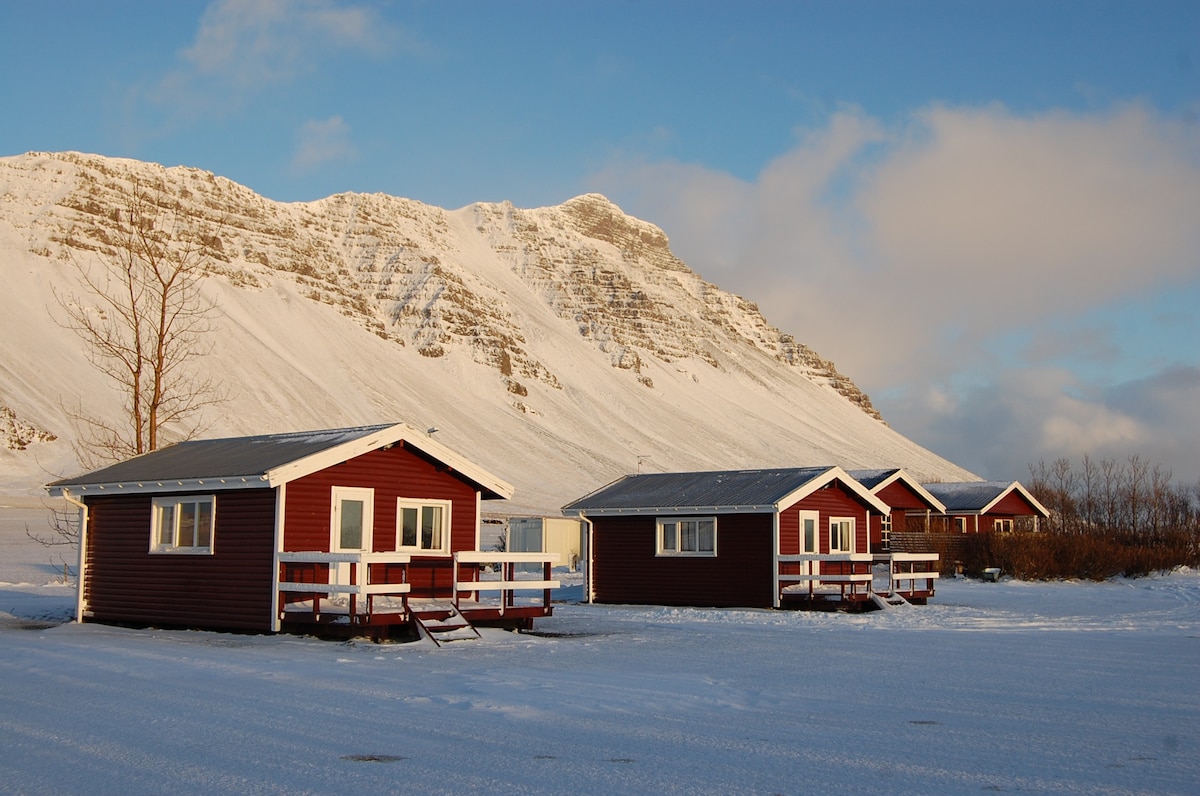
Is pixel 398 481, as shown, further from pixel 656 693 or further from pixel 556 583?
pixel 656 693

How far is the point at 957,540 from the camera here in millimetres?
46281

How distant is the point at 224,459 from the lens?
22.6m

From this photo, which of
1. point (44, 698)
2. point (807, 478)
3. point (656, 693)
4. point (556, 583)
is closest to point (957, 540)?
point (807, 478)

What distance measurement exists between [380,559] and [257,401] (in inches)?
3939

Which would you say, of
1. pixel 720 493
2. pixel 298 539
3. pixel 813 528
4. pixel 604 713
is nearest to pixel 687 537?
pixel 720 493

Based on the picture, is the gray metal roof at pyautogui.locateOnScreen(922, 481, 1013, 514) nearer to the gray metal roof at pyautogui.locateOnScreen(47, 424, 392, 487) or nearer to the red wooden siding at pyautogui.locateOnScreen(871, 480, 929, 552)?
the red wooden siding at pyautogui.locateOnScreen(871, 480, 929, 552)

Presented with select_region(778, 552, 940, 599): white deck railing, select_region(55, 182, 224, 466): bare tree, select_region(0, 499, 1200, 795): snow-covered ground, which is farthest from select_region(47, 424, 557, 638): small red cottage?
select_region(55, 182, 224, 466): bare tree

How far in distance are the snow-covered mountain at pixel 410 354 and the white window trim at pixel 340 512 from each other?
75685 mm

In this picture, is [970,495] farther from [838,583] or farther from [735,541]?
[735,541]

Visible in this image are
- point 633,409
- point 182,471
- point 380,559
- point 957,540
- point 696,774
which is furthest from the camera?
point 633,409

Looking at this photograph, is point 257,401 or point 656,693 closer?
point 656,693

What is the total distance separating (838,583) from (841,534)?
2.55 m

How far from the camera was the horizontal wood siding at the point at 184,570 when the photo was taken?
66.6 ft

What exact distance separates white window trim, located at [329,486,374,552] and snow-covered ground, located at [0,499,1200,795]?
2374 millimetres
